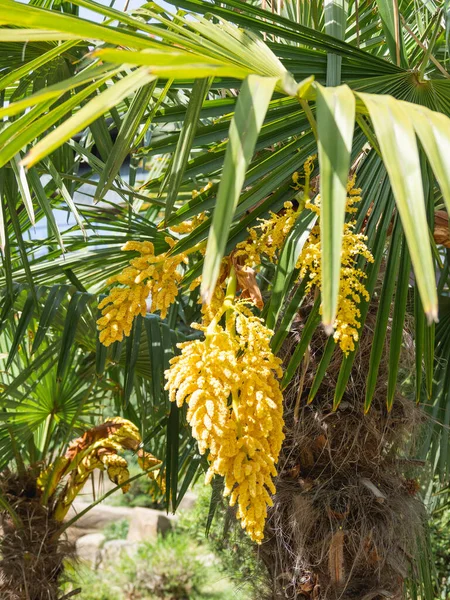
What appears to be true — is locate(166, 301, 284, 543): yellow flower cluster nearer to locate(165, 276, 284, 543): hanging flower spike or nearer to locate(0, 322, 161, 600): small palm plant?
locate(165, 276, 284, 543): hanging flower spike

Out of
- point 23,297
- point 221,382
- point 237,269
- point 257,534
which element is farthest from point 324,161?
point 23,297

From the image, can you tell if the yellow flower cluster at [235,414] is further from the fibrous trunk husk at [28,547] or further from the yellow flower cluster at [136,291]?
the fibrous trunk husk at [28,547]

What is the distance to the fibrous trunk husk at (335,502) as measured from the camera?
167cm

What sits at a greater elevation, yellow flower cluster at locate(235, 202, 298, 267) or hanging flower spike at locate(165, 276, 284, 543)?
yellow flower cluster at locate(235, 202, 298, 267)

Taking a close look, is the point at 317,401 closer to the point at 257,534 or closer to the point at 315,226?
the point at 315,226

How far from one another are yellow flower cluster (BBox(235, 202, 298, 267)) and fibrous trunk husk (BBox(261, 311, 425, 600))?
1.07 ft

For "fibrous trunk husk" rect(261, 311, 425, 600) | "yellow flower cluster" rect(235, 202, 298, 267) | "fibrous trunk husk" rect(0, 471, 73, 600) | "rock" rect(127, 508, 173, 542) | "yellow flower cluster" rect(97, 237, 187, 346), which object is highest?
"yellow flower cluster" rect(235, 202, 298, 267)

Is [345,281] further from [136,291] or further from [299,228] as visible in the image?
[136,291]

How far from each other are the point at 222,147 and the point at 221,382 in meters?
0.67

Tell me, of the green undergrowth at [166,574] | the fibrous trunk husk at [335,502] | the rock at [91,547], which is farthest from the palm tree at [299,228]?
the rock at [91,547]

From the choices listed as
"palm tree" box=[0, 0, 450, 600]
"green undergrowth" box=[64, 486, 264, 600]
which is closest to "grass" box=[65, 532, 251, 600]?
"green undergrowth" box=[64, 486, 264, 600]

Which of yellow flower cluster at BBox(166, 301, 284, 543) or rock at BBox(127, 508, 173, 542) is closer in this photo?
yellow flower cluster at BBox(166, 301, 284, 543)

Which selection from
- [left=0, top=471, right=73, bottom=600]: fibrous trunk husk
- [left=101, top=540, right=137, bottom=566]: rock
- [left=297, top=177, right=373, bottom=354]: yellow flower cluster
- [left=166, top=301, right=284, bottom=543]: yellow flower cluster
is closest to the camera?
[left=166, top=301, right=284, bottom=543]: yellow flower cluster

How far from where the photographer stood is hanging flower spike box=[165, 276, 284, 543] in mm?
1023
